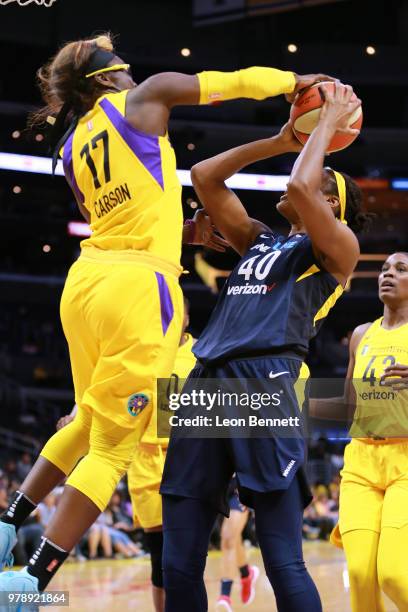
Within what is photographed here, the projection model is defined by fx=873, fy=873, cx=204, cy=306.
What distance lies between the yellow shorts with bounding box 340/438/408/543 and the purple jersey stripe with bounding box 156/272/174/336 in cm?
173

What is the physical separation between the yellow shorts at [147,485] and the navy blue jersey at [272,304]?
2508mm

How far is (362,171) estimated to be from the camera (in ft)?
84.5

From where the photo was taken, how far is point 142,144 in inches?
146

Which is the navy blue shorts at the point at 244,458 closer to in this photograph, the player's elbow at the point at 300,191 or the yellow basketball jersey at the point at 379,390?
the player's elbow at the point at 300,191

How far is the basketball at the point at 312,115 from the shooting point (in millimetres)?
3930

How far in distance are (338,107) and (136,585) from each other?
22.7ft

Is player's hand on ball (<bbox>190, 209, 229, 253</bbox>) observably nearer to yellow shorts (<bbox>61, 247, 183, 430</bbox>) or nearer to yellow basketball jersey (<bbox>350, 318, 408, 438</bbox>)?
yellow shorts (<bbox>61, 247, 183, 430</bbox>)

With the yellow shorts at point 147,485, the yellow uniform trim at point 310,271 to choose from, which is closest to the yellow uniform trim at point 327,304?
the yellow uniform trim at point 310,271

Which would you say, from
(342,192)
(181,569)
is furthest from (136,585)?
(342,192)

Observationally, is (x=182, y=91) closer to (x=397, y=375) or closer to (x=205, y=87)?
(x=205, y=87)

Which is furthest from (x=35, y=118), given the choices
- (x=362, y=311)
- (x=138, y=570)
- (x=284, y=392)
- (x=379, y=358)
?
(x=362, y=311)

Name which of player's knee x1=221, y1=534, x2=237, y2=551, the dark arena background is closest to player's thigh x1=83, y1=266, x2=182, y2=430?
player's knee x1=221, y1=534, x2=237, y2=551

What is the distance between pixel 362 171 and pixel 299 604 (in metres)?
23.5

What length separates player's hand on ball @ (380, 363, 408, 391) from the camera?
452cm
